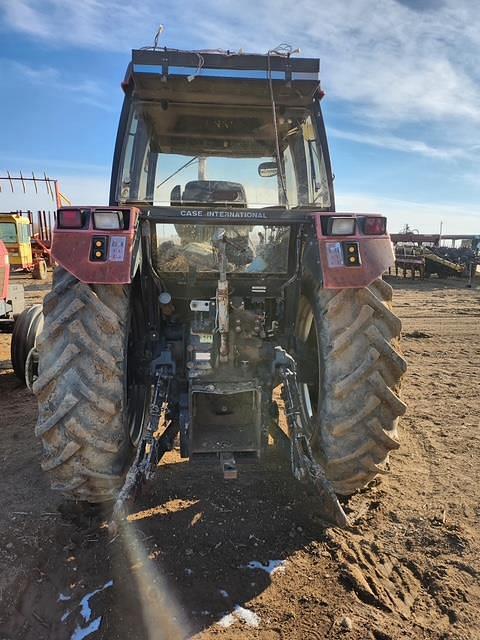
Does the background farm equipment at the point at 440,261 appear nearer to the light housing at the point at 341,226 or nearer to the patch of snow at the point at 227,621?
the light housing at the point at 341,226

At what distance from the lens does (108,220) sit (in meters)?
2.73

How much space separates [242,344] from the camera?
330cm

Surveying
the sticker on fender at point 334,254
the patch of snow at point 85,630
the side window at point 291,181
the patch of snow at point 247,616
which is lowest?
the patch of snow at point 85,630

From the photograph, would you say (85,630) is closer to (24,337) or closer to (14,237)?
(24,337)

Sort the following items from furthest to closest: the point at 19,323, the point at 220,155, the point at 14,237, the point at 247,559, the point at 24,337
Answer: the point at 14,237 → the point at 19,323 → the point at 24,337 → the point at 220,155 → the point at 247,559

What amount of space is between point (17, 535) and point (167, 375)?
1.24 meters

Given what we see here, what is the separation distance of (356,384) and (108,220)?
157 cm

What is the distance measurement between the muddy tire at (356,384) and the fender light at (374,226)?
327 millimetres

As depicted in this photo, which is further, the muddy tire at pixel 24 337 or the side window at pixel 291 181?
the muddy tire at pixel 24 337

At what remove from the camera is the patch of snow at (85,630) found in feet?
7.15

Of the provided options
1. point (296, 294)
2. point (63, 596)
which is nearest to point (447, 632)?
point (63, 596)

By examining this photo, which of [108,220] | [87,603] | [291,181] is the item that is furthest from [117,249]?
[87,603]

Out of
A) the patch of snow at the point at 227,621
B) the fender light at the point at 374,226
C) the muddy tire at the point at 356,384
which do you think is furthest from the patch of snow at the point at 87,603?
the fender light at the point at 374,226

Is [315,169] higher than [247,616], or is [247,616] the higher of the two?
[315,169]
